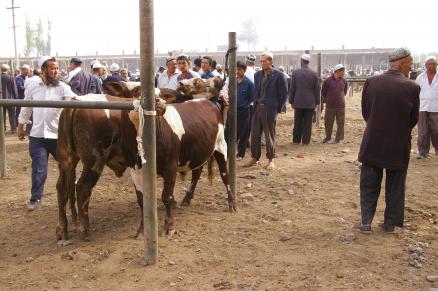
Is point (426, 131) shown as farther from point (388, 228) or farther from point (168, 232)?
point (168, 232)

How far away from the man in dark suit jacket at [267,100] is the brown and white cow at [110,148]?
9.20 feet

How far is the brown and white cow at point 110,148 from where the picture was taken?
489 cm

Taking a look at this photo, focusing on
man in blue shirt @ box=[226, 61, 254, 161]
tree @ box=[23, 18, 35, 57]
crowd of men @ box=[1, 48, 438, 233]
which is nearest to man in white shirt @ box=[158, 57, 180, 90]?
crowd of men @ box=[1, 48, 438, 233]

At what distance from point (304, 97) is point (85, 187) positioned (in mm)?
6957

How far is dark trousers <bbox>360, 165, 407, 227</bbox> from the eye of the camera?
5.12 m

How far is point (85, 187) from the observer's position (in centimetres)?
511

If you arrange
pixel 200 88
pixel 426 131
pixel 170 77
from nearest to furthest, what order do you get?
pixel 200 88, pixel 170 77, pixel 426 131

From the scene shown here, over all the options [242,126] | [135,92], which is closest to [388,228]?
[135,92]

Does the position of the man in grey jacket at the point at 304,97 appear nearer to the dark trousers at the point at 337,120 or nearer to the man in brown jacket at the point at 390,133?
the dark trousers at the point at 337,120

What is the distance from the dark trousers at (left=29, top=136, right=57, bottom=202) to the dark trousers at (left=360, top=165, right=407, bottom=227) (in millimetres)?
3776

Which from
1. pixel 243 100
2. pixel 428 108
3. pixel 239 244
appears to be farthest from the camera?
pixel 428 108

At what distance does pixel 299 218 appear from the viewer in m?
5.77

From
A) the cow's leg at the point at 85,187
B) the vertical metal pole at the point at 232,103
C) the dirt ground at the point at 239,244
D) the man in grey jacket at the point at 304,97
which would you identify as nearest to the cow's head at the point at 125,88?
the cow's leg at the point at 85,187

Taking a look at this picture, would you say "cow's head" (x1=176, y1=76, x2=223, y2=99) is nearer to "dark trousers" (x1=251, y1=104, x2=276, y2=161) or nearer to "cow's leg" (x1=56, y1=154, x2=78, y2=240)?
"dark trousers" (x1=251, y1=104, x2=276, y2=161)
